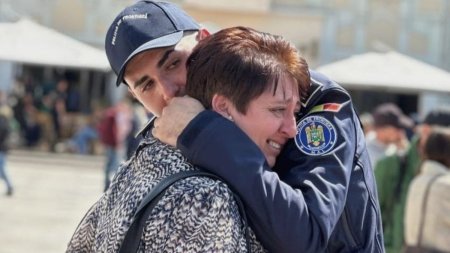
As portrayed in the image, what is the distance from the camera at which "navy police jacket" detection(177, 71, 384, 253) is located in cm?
203

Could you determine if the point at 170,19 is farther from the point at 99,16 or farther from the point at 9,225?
the point at 99,16

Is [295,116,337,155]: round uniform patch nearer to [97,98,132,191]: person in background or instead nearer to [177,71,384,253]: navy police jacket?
[177,71,384,253]: navy police jacket

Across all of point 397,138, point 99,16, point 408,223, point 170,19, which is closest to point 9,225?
point 397,138

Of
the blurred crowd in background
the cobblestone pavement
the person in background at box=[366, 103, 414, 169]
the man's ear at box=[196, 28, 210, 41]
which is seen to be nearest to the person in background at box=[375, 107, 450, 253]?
the blurred crowd in background

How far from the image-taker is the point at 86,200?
16.5 m

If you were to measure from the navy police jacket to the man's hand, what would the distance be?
2cm

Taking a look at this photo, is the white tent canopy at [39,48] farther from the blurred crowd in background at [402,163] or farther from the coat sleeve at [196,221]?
the coat sleeve at [196,221]

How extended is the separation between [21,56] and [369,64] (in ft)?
14.1

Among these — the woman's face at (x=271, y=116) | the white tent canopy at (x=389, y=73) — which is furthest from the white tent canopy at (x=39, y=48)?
the woman's face at (x=271, y=116)

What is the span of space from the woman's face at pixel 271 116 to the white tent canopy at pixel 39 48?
33.5 ft

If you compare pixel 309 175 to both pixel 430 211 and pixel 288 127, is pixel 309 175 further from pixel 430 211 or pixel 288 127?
pixel 430 211

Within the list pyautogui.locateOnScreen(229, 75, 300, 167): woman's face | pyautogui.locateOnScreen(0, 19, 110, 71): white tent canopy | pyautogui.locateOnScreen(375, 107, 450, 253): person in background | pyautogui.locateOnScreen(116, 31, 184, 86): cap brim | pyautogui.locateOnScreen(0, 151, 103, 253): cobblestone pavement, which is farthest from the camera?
pyautogui.locateOnScreen(0, 19, 110, 71): white tent canopy

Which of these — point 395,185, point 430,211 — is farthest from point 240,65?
point 395,185

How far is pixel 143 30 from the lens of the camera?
7.63 ft
